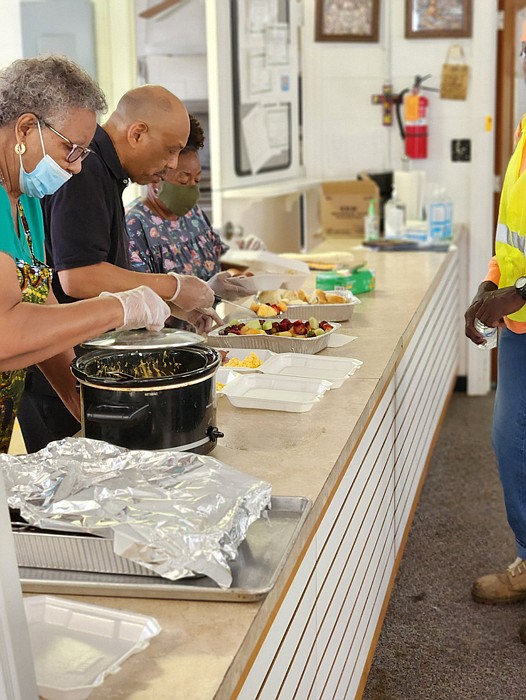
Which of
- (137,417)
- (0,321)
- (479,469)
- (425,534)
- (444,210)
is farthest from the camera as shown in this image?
(444,210)

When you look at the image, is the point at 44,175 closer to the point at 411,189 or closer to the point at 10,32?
the point at 10,32

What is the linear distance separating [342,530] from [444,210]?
3389 millimetres

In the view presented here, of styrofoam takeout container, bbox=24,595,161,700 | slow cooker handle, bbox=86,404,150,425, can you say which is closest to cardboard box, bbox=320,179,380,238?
slow cooker handle, bbox=86,404,150,425

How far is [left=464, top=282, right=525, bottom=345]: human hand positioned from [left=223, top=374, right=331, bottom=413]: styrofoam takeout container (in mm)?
553

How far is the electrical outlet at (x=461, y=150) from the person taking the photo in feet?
17.5

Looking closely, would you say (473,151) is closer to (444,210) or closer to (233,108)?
(444,210)

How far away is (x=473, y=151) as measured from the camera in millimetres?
5312

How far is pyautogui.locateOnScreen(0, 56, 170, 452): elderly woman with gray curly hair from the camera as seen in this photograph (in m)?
1.58

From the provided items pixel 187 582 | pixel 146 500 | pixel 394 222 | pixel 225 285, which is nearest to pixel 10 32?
pixel 225 285

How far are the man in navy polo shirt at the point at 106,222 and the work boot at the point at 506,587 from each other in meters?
1.42

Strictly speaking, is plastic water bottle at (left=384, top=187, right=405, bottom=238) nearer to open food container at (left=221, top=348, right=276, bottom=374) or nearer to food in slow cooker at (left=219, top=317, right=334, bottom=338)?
food in slow cooker at (left=219, top=317, right=334, bottom=338)

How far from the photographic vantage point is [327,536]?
1751 mm

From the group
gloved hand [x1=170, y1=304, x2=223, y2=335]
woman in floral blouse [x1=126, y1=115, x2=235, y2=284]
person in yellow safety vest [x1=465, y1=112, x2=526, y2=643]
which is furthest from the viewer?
woman in floral blouse [x1=126, y1=115, x2=235, y2=284]

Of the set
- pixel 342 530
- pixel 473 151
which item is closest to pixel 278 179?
pixel 473 151
